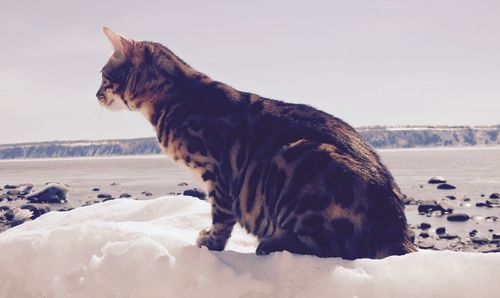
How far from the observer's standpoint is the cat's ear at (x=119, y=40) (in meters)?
6.68

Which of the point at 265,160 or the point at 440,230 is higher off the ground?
the point at 265,160

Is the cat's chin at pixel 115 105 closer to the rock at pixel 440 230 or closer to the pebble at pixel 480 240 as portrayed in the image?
the pebble at pixel 480 240

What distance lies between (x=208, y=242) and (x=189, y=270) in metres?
1.17

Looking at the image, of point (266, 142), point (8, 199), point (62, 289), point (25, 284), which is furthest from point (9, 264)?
point (8, 199)

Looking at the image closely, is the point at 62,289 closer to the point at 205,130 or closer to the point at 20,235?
the point at 20,235

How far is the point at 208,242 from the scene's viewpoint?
5.60 metres

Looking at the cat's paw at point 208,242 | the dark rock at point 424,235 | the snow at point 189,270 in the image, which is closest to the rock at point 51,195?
the dark rock at point 424,235

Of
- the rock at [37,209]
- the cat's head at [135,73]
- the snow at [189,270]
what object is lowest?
the rock at [37,209]

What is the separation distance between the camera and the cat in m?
4.75

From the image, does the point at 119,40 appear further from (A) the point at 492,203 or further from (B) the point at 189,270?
(A) the point at 492,203

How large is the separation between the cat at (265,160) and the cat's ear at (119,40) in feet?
0.06

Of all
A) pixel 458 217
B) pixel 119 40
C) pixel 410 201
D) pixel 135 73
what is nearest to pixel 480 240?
pixel 458 217

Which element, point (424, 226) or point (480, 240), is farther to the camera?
point (424, 226)

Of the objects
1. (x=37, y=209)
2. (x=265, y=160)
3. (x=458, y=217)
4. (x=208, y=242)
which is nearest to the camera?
(x=265, y=160)
